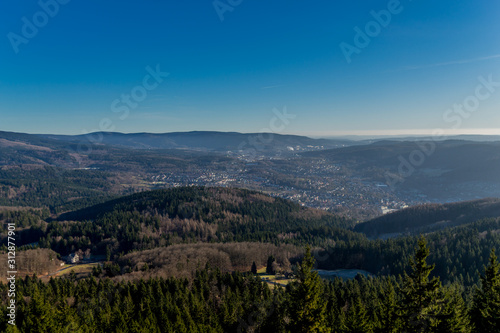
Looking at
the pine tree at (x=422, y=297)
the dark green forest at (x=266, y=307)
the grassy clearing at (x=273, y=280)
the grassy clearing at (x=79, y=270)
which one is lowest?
the grassy clearing at (x=79, y=270)

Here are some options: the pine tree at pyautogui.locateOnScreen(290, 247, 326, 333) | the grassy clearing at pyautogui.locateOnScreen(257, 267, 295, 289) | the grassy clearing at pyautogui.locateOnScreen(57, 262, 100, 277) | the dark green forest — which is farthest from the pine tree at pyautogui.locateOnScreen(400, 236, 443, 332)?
the grassy clearing at pyautogui.locateOnScreen(57, 262, 100, 277)

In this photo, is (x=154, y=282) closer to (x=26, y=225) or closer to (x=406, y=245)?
(x=406, y=245)

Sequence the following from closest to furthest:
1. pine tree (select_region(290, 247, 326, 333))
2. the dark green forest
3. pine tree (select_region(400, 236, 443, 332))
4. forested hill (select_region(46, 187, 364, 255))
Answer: pine tree (select_region(400, 236, 443, 332)), the dark green forest, pine tree (select_region(290, 247, 326, 333)), forested hill (select_region(46, 187, 364, 255))

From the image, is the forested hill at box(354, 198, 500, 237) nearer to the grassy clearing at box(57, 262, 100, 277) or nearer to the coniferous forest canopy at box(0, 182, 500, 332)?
the coniferous forest canopy at box(0, 182, 500, 332)

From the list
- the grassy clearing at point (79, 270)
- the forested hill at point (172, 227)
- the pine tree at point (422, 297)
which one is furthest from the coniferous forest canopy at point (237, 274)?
the grassy clearing at point (79, 270)

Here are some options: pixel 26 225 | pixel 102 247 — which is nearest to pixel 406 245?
pixel 102 247

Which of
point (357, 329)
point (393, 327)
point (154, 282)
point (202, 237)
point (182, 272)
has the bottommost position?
point (202, 237)

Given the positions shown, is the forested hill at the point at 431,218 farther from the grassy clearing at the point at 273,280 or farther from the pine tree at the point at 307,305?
the pine tree at the point at 307,305
